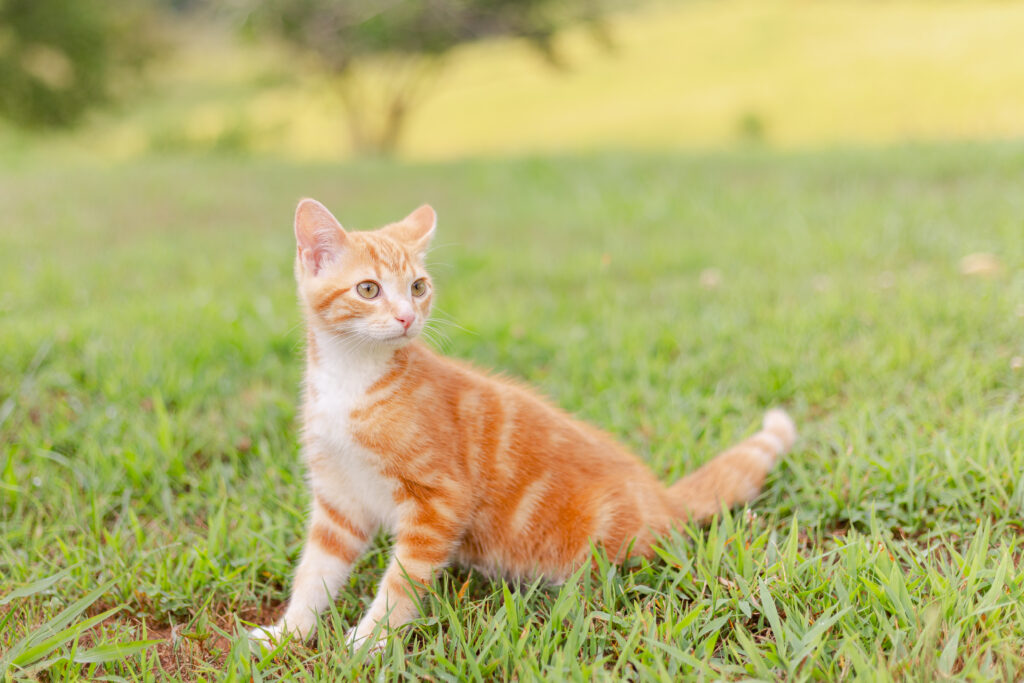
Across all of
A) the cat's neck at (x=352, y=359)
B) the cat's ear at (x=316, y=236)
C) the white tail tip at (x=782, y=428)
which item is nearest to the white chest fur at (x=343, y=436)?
the cat's neck at (x=352, y=359)

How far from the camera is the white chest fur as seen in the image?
7.26 ft

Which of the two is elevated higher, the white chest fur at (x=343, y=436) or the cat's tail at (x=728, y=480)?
the white chest fur at (x=343, y=436)

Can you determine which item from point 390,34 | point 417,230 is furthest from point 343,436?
point 390,34

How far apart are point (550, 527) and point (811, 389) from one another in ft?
5.68

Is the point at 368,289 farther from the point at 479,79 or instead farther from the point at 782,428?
the point at 479,79

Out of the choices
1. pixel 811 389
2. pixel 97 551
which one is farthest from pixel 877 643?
pixel 97 551

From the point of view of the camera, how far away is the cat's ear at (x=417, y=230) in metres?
2.41

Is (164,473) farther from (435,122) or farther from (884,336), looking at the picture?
(435,122)

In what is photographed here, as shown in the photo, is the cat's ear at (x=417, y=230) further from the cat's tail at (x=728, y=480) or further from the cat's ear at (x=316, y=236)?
the cat's tail at (x=728, y=480)

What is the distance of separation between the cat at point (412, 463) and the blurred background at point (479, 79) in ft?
25.6

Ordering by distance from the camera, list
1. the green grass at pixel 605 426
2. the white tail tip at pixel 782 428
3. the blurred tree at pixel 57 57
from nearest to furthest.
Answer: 1. the green grass at pixel 605 426
2. the white tail tip at pixel 782 428
3. the blurred tree at pixel 57 57

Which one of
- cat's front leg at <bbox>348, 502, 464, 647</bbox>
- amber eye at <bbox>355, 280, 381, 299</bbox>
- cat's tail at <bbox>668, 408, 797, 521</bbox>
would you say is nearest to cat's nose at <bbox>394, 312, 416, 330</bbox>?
amber eye at <bbox>355, 280, 381, 299</bbox>

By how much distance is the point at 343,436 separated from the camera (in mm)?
2195

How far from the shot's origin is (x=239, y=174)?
381 inches
